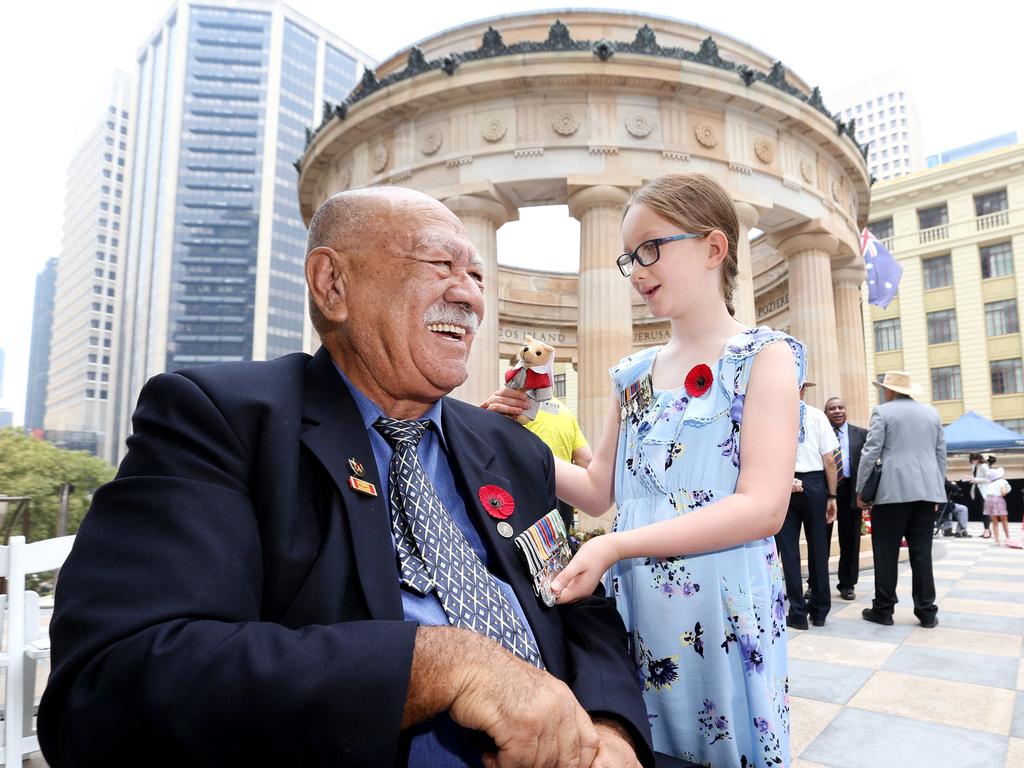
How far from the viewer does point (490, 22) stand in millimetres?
15219

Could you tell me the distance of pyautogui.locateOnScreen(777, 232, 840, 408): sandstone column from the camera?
14992 mm

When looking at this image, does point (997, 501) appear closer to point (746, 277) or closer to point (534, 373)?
point (746, 277)

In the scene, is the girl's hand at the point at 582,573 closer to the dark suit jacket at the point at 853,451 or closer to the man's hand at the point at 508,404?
the man's hand at the point at 508,404

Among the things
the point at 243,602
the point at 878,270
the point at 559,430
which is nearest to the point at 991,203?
the point at 878,270

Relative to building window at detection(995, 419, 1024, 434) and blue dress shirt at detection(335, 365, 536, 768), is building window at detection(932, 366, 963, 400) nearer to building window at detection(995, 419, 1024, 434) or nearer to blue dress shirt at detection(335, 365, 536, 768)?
building window at detection(995, 419, 1024, 434)

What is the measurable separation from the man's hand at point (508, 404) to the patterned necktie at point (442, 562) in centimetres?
72

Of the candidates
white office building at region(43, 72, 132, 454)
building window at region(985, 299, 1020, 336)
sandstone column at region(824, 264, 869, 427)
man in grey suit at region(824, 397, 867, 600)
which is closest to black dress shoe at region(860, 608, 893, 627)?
man in grey suit at region(824, 397, 867, 600)

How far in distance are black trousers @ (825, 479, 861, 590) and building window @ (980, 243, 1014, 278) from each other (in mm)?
37966

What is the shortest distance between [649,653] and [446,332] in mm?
1173

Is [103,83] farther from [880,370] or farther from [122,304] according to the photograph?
[880,370]

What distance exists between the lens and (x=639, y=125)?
1341 cm

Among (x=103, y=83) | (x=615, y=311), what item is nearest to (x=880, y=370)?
(x=615, y=311)

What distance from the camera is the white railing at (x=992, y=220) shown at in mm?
35938

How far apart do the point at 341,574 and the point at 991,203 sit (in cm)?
4700
